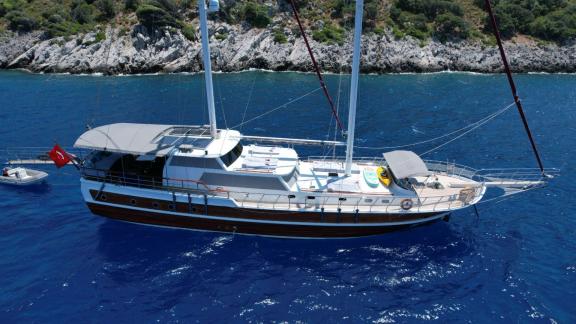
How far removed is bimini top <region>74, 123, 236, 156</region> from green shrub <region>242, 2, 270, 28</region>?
58740mm

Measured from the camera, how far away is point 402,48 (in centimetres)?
7031

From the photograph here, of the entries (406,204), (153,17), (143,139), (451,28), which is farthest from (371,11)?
(143,139)

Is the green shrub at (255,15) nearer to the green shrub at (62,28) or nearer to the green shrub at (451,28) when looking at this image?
the green shrub at (62,28)

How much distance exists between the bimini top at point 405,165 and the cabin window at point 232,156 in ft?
28.0

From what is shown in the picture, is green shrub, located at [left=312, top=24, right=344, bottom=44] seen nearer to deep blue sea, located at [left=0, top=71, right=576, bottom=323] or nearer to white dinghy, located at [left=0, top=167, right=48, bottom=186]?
deep blue sea, located at [left=0, top=71, right=576, bottom=323]

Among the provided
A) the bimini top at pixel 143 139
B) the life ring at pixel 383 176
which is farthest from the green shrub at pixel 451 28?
the bimini top at pixel 143 139

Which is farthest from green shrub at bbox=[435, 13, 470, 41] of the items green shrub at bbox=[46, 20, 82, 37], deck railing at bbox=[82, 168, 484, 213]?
green shrub at bbox=[46, 20, 82, 37]

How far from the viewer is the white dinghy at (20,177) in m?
25.7

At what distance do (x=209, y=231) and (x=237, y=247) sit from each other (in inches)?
84.8

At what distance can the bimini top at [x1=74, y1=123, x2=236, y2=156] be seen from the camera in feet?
63.2

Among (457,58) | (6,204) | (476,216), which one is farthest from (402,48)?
(6,204)

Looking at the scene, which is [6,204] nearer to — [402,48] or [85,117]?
[85,117]

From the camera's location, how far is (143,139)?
20.1 meters

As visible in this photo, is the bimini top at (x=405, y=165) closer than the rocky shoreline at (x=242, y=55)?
Yes
